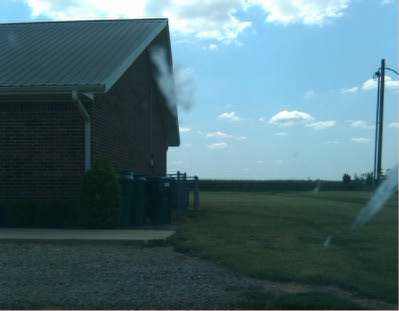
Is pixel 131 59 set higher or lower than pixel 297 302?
higher

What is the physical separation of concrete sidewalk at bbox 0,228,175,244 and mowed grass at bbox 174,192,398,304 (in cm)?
58

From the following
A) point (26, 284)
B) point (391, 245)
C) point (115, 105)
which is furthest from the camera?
point (115, 105)

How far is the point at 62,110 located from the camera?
15125mm

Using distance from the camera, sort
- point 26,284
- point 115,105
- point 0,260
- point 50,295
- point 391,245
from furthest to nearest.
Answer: point 115,105 < point 391,245 < point 0,260 < point 26,284 < point 50,295

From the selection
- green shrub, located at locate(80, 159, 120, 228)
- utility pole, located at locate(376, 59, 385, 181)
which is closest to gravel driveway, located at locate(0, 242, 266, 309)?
green shrub, located at locate(80, 159, 120, 228)

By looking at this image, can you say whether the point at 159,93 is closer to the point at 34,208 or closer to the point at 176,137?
the point at 176,137

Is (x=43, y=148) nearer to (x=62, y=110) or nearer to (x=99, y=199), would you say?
(x=62, y=110)

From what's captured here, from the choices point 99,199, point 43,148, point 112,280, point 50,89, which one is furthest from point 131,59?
point 112,280

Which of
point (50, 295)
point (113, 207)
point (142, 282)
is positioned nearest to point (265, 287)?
point (142, 282)

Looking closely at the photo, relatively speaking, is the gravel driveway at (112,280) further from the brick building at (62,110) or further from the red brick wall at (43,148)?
the brick building at (62,110)

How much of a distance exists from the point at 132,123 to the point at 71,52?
3169 millimetres

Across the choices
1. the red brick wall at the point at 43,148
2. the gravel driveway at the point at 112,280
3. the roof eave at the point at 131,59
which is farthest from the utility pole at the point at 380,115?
the gravel driveway at the point at 112,280

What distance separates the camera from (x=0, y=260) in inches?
403

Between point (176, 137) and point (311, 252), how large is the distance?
17.6 meters
